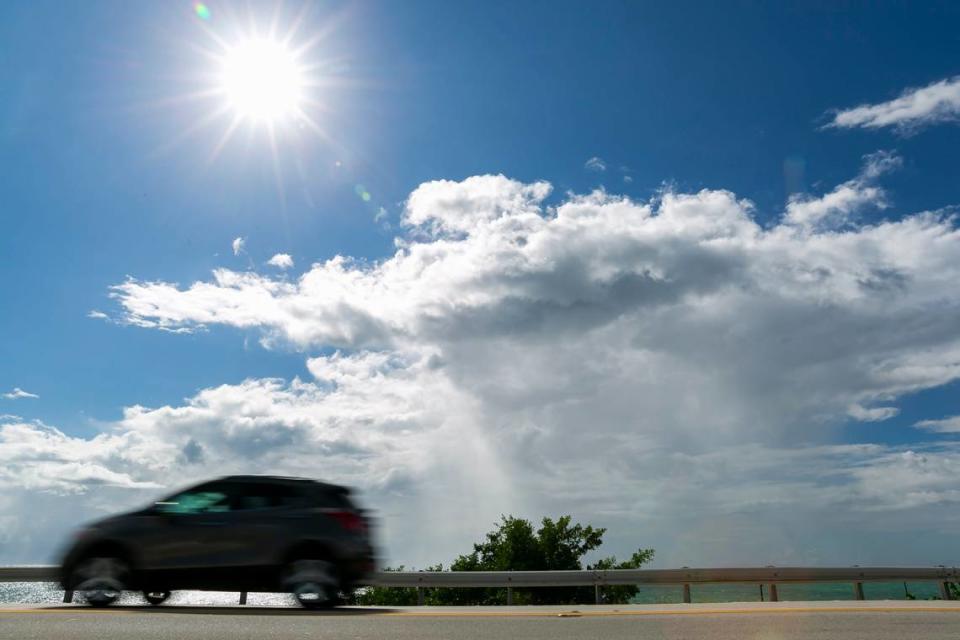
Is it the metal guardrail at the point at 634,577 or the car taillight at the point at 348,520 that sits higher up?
the car taillight at the point at 348,520

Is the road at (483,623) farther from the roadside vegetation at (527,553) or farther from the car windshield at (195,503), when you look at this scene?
the roadside vegetation at (527,553)

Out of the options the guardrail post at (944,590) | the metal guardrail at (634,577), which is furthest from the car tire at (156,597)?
the guardrail post at (944,590)

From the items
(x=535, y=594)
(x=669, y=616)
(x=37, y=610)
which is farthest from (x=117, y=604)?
(x=535, y=594)

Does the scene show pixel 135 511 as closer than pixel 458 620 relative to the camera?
No

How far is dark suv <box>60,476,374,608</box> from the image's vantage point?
11.0 metres

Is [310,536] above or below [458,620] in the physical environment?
above

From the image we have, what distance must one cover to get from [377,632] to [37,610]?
4.99 metres

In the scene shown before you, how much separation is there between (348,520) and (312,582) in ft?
3.04

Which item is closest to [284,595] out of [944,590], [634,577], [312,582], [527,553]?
[312,582]

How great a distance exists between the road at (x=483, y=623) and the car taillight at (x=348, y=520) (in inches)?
43.2

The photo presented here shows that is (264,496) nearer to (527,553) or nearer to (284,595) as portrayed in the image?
(284,595)

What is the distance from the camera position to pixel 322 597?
1116 centimetres

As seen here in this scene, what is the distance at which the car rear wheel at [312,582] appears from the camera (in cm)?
1109

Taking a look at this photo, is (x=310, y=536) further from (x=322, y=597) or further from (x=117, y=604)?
(x=117, y=604)
